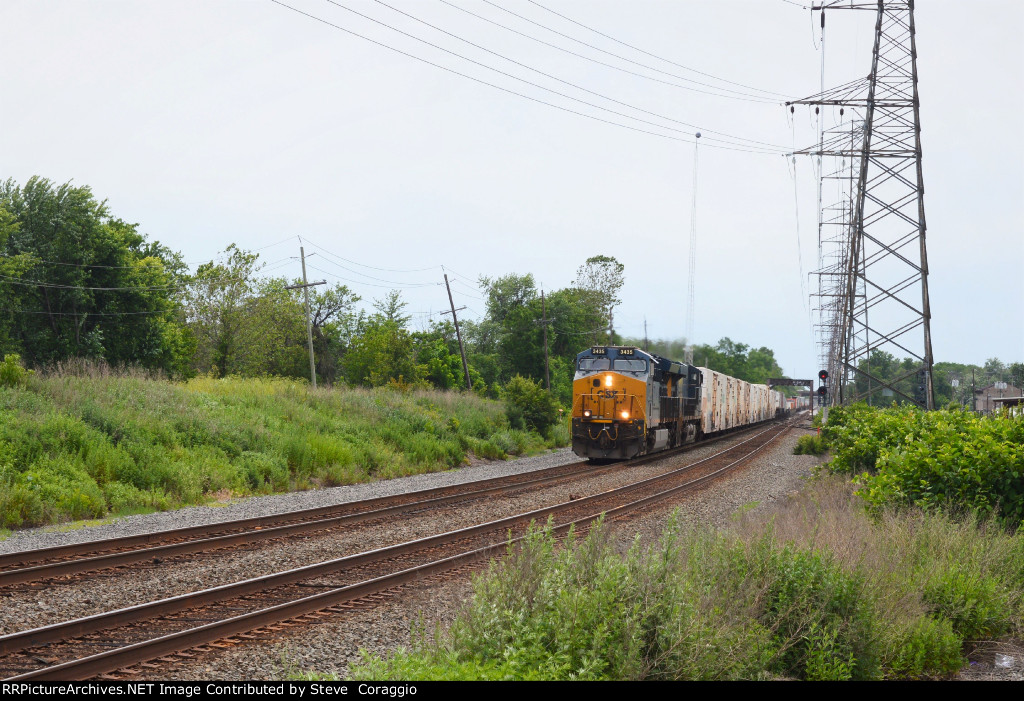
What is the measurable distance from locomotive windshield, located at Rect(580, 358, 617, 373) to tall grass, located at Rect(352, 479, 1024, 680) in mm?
17981

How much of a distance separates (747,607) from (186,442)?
14876mm

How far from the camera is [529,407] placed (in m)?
32.4

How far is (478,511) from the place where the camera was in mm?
14211

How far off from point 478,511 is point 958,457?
7953 millimetres

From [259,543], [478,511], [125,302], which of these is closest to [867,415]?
[478,511]

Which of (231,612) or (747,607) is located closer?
(747,607)

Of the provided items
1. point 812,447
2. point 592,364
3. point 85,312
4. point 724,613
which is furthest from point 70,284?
point 724,613

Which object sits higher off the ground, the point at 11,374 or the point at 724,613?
the point at 11,374

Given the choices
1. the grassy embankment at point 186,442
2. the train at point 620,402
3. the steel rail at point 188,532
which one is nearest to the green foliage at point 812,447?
the train at point 620,402

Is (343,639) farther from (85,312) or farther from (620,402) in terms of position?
(85,312)

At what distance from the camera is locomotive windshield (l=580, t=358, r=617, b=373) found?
2561cm

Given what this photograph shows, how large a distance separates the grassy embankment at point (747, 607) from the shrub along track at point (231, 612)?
5.31ft

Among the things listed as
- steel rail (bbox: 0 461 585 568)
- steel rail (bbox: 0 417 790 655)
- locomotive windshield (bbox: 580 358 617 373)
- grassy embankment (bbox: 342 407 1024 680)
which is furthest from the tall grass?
locomotive windshield (bbox: 580 358 617 373)
